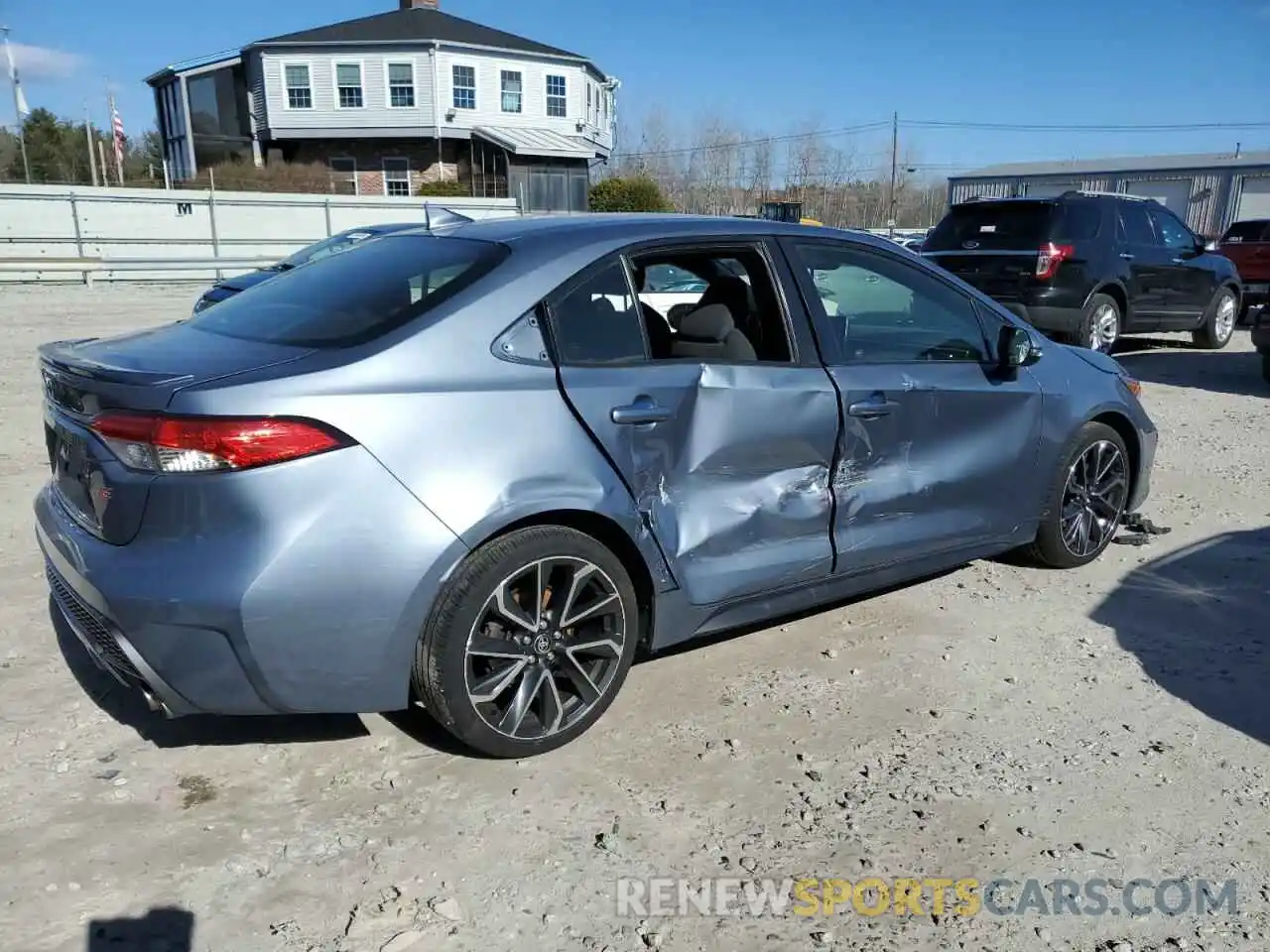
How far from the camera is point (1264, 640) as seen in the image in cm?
413

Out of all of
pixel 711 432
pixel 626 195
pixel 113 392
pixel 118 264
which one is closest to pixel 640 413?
pixel 711 432

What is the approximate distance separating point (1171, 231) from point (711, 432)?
10864 millimetres

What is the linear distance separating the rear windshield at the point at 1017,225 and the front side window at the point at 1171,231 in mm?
1426

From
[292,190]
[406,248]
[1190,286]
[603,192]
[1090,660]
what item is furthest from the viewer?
[603,192]

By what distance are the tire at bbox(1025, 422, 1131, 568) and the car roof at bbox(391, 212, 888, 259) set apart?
1.62 meters

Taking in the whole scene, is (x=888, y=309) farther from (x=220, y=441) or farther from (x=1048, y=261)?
(x=1048, y=261)

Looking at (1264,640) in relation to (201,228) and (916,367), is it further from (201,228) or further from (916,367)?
(201,228)

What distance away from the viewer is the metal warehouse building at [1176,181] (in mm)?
39719

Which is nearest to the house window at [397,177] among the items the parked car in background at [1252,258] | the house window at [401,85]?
the house window at [401,85]

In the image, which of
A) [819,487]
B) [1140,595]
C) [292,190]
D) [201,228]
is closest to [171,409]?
[819,487]

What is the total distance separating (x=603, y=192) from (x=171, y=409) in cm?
3885

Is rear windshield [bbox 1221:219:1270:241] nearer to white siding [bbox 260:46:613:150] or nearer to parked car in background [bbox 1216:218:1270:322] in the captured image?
parked car in background [bbox 1216:218:1270:322]

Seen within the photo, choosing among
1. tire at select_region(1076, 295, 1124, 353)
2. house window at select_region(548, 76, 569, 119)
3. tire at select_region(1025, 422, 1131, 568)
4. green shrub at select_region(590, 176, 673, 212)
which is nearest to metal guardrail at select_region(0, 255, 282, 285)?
tire at select_region(1076, 295, 1124, 353)

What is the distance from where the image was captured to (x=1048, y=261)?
1016 centimetres
